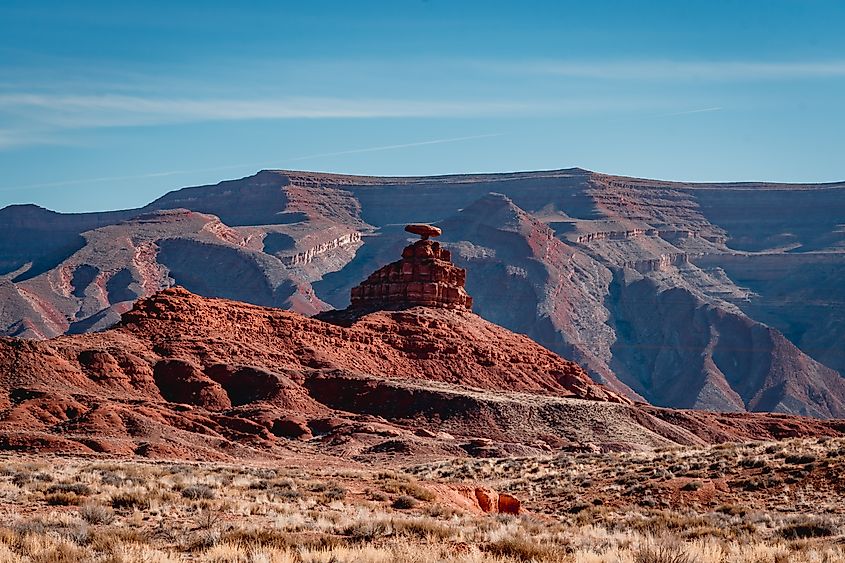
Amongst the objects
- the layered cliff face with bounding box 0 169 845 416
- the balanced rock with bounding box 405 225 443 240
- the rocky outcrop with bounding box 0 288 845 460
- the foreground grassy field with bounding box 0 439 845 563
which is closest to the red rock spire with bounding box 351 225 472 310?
the balanced rock with bounding box 405 225 443 240

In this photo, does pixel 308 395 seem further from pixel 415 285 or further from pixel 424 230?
pixel 424 230

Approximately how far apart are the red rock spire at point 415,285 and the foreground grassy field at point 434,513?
147 feet

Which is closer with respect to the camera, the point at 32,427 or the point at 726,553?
the point at 726,553

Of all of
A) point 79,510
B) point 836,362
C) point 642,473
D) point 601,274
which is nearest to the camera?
point 79,510

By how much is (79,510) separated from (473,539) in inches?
255

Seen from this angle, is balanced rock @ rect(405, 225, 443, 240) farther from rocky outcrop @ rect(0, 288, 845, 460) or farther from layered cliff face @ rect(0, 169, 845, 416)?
layered cliff face @ rect(0, 169, 845, 416)

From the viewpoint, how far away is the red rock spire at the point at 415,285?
83.9 m

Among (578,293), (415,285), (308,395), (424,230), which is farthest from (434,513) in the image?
(578,293)

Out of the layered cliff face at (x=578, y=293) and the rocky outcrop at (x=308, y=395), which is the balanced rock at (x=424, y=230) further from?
the layered cliff face at (x=578, y=293)

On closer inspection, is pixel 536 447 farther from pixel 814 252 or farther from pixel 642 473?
pixel 814 252

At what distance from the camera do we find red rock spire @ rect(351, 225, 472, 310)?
8388 centimetres

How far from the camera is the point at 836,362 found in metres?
163

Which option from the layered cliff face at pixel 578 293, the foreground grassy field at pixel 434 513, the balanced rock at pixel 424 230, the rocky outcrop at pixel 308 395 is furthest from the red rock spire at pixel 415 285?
the layered cliff face at pixel 578 293

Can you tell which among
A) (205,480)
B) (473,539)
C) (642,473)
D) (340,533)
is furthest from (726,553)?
(642,473)
